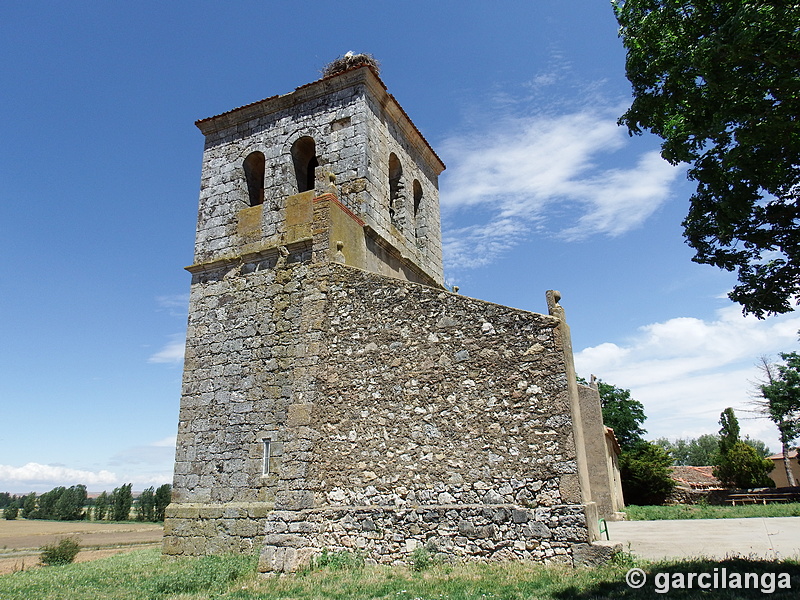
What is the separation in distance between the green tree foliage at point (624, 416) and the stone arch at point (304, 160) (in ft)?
83.2

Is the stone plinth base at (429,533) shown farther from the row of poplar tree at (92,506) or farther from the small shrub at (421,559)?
the row of poplar tree at (92,506)

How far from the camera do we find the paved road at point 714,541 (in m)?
7.76

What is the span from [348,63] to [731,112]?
855 cm

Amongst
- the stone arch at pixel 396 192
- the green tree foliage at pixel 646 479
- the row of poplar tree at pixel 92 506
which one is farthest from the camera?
the row of poplar tree at pixel 92 506

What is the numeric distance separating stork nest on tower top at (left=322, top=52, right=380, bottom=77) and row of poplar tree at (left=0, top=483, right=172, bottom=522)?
43.7m

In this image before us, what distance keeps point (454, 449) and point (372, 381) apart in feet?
5.59

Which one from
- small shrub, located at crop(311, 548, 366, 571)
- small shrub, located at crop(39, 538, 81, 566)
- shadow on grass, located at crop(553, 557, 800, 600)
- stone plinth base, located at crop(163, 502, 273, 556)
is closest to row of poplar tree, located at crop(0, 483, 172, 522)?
small shrub, located at crop(39, 538, 81, 566)

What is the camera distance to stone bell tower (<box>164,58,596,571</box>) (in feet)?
23.6

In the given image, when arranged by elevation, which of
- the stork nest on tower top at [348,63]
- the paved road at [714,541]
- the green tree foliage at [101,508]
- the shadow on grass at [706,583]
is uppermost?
the stork nest on tower top at [348,63]

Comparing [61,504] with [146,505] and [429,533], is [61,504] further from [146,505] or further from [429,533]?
[429,533]

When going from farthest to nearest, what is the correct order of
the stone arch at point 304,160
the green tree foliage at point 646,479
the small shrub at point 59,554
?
the green tree foliage at point 646,479 → the small shrub at point 59,554 → the stone arch at point 304,160

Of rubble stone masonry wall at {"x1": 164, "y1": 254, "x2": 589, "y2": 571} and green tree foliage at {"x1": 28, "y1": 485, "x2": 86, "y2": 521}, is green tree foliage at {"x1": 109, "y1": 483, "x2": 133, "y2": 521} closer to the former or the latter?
green tree foliage at {"x1": 28, "y1": 485, "x2": 86, "y2": 521}

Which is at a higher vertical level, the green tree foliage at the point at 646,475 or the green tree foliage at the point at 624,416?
the green tree foliage at the point at 624,416

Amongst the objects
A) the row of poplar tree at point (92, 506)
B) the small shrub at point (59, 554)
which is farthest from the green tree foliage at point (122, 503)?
the small shrub at point (59, 554)
